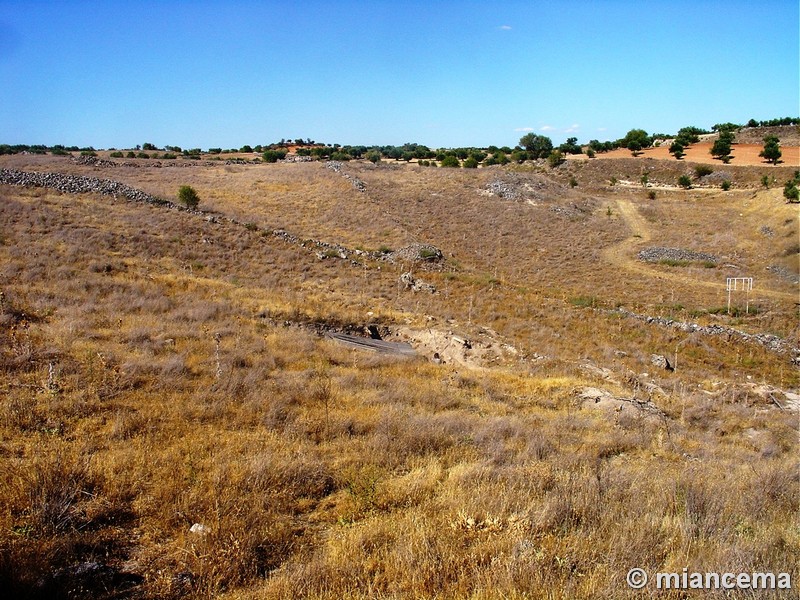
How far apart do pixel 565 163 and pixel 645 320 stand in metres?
53.1

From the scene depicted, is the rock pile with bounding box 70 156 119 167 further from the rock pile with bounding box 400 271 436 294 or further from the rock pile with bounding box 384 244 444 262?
the rock pile with bounding box 400 271 436 294

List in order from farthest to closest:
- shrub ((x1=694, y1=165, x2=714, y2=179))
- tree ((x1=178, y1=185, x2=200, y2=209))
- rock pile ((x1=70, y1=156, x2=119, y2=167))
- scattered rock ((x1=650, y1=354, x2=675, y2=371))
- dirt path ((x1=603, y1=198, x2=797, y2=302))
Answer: shrub ((x1=694, y1=165, x2=714, y2=179)) < rock pile ((x1=70, y1=156, x2=119, y2=167)) < tree ((x1=178, y1=185, x2=200, y2=209)) < dirt path ((x1=603, y1=198, x2=797, y2=302)) < scattered rock ((x1=650, y1=354, x2=675, y2=371))

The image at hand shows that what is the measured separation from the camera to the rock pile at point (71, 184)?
24.7m

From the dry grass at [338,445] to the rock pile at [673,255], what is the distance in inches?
482

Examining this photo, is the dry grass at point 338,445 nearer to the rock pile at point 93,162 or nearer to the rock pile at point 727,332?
the rock pile at point 727,332

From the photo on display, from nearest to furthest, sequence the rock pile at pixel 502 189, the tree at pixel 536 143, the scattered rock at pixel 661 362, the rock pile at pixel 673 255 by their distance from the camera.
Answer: the scattered rock at pixel 661 362 → the rock pile at pixel 673 255 → the rock pile at pixel 502 189 → the tree at pixel 536 143

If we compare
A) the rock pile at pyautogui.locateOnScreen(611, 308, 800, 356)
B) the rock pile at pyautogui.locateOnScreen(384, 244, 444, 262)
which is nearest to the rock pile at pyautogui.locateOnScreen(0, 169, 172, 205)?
the rock pile at pyautogui.locateOnScreen(384, 244, 444, 262)

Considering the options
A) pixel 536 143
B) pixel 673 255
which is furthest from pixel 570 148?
pixel 673 255

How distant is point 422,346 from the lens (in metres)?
→ 13.3

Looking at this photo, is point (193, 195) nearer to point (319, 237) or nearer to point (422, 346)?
point (319, 237)

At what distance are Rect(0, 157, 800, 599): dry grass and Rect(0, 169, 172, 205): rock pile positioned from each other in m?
7.65

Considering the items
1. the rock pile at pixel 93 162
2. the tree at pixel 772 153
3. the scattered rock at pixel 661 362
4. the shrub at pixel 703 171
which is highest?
the tree at pixel 772 153

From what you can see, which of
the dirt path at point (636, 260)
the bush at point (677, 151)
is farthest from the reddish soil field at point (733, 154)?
the dirt path at point (636, 260)

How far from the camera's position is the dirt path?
24.4 m
